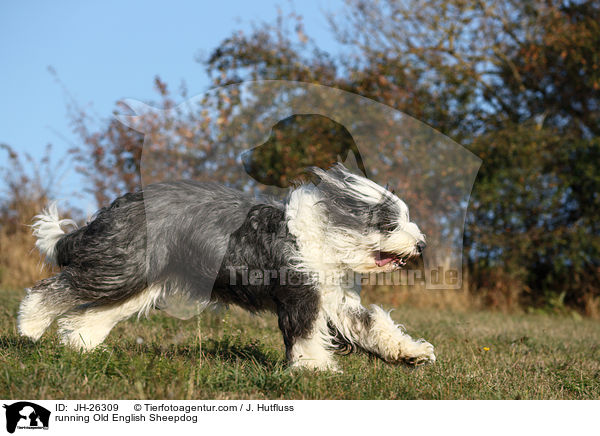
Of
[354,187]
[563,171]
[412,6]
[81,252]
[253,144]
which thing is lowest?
[81,252]

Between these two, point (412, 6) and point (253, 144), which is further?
point (412, 6)

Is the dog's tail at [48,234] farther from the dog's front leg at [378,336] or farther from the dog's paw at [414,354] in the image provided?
the dog's paw at [414,354]

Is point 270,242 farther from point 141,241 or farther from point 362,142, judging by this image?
point 362,142

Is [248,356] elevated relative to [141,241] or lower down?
lower down

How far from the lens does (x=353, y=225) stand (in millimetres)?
3916

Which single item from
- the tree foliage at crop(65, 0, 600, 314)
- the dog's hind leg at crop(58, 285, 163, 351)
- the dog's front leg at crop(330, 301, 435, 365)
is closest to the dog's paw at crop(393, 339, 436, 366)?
the dog's front leg at crop(330, 301, 435, 365)

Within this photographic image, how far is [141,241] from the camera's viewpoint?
383 cm

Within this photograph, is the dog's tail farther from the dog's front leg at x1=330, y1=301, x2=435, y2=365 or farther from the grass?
the dog's front leg at x1=330, y1=301, x2=435, y2=365

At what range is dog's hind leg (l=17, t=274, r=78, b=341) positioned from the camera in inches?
155

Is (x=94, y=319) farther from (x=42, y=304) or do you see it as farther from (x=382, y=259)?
(x=382, y=259)

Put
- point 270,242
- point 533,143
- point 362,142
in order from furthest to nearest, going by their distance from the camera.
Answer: point 533,143 < point 362,142 < point 270,242

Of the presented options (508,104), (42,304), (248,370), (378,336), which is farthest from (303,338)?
(508,104)

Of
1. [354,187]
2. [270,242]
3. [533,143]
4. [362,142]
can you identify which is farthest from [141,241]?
[533,143]

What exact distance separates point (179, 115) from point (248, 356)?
1.81 metres
